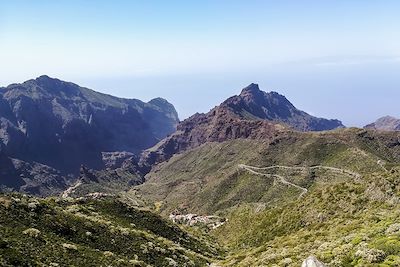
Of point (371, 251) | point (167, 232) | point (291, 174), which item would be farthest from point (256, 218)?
point (291, 174)

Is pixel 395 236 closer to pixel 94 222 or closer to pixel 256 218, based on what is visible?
pixel 94 222

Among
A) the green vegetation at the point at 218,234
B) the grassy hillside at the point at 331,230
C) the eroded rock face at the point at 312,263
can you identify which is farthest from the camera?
the green vegetation at the point at 218,234

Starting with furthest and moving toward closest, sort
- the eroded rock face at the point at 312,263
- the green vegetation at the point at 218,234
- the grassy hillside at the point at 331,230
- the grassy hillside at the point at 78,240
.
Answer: the grassy hillside at the point at 78,240 → the green vegetation at the point at 218,234 → the grassy hillside at the point at 331,230 → the eroded rock face at the point at 312,263

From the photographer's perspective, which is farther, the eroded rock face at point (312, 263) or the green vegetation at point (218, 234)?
the green vegetation at point (218, 234)

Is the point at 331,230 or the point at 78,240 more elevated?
the point at 78,240

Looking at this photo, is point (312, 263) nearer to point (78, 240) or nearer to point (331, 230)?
point (331, 230)

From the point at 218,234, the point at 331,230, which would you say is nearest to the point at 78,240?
the point at 331,230

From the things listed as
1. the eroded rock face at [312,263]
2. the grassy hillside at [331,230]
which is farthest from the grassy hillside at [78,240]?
the eroded rock face at [312,263]

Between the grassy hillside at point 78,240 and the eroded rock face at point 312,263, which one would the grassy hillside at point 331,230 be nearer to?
the eroded rock face at point 312,263
